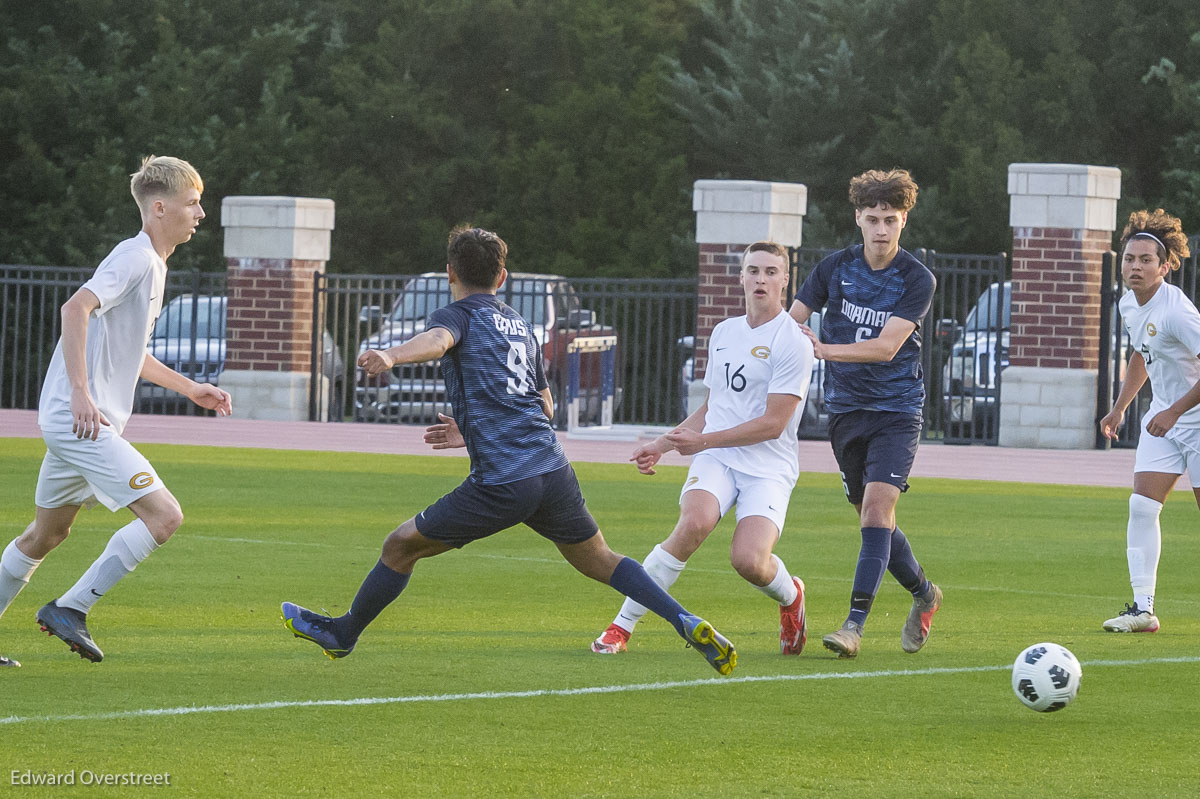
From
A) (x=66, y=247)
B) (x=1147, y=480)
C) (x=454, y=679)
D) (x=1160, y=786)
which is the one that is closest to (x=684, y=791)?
(x=1160, y=786)

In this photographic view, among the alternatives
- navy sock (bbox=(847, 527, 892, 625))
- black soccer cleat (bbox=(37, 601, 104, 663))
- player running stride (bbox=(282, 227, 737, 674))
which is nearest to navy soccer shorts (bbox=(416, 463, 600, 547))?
player running stride (bbox=(282, 227, 737, 674))

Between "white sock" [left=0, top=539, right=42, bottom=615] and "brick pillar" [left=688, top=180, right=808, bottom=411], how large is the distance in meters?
16.0

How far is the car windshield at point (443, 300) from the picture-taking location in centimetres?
2481

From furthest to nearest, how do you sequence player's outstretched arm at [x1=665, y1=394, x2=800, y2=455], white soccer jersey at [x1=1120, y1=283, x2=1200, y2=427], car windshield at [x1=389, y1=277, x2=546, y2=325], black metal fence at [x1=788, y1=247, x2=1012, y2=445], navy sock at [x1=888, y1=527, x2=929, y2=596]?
car windshield at [x1=389, y1=277, x2=546, y2=325]
black metal fence at [x1=788, y1=247, x2=1012, y2=445]
white soccer jersey at [x1=1120, y1=283, x2=1200, y2=427]
navy sock at [x1=888, y1=527, x2=929, y2=596]
player's outstretched arm at [x1=665, y1=394, x2=800, y2=455]

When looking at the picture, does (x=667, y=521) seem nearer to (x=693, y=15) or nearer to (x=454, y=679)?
(x=454, y=679)

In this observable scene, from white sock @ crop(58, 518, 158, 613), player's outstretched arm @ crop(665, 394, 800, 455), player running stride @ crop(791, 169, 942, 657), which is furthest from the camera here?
player running stride @ crop(791, 169, 942, 657)

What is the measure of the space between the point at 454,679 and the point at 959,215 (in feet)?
109

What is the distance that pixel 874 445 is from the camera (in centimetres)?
838

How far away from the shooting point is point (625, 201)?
4300 cm

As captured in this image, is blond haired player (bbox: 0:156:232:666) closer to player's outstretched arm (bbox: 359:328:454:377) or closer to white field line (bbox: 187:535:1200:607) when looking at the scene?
player's outstretched arm (bbox: 359:328:454:377)

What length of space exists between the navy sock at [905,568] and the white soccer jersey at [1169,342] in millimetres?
1589

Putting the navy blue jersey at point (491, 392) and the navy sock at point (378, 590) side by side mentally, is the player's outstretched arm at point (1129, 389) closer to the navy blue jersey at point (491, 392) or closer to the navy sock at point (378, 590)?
the navy blue jersey at point (491, 392)

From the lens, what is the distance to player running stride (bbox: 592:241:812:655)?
796cm

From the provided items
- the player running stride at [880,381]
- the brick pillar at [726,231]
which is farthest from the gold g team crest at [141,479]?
the brick pillar at [726,231]
